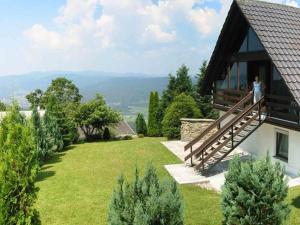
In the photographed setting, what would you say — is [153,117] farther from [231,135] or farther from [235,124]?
[231,135]

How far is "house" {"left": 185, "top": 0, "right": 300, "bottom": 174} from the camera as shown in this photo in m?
12.9

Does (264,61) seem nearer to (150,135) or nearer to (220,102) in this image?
(220,102)

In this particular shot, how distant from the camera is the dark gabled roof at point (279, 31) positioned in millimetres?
12438

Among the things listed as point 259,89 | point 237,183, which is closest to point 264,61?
point 259,89

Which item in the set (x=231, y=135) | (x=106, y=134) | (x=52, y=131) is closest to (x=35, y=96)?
(x=106, y=134)

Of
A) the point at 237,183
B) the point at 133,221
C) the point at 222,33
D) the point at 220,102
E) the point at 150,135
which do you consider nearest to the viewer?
the point at 133,221

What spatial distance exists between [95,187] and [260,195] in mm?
7542

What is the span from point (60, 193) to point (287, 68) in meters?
9.41

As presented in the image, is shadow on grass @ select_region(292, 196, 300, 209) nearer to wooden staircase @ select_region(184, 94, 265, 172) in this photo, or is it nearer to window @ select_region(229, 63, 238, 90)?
wooden staircase @ select_region(184, 94, 265, 172)

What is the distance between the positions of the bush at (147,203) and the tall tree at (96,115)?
2155 cm

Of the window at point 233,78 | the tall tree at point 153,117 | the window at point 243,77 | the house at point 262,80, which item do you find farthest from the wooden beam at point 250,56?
the tall tree at point 153,117

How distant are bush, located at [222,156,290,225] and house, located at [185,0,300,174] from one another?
19.0 feet

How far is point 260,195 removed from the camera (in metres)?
6.66

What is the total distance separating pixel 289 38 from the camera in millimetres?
14008
